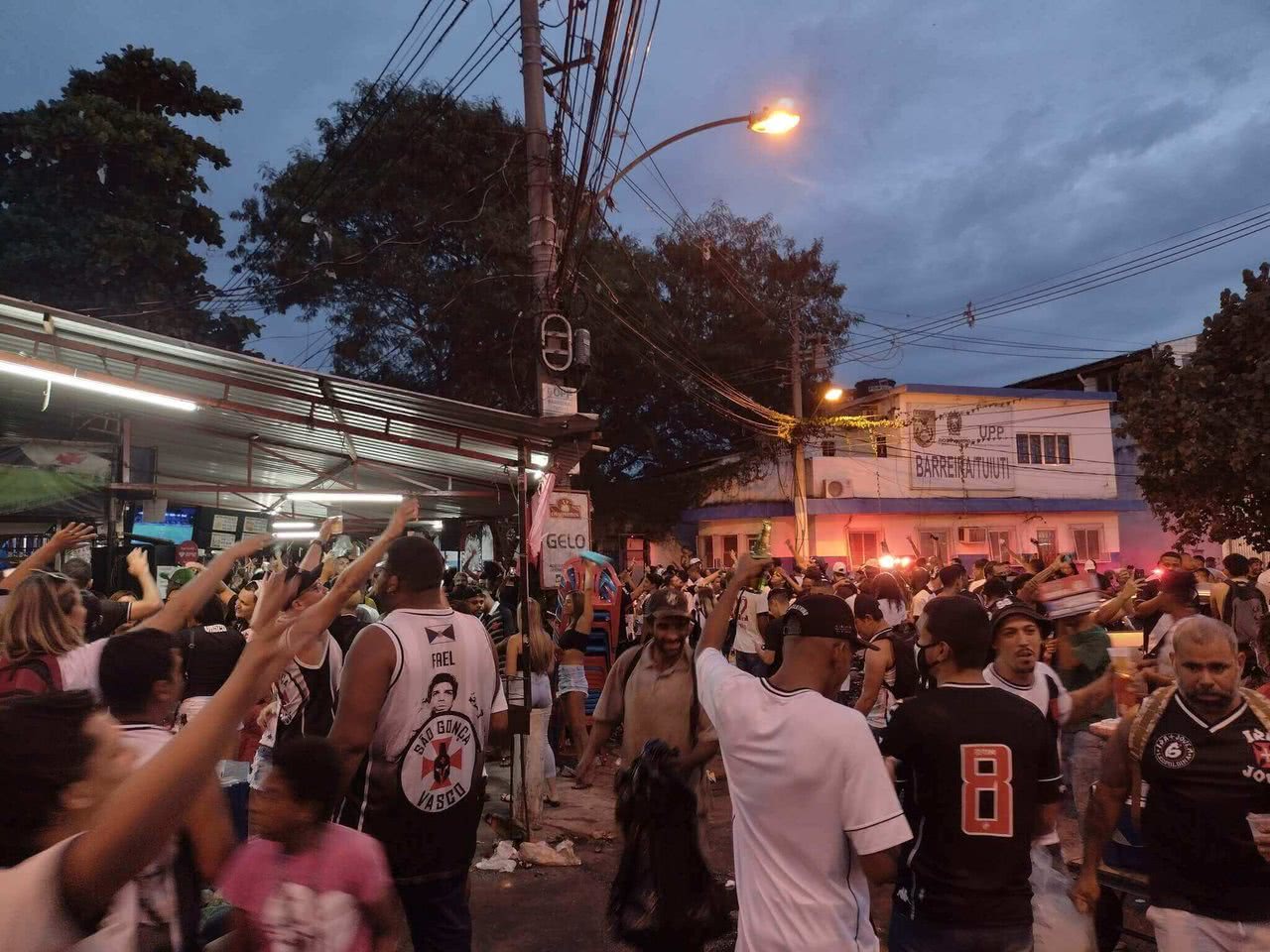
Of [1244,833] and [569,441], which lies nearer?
[1244,833]

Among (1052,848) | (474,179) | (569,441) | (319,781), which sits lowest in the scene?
(1052,848)

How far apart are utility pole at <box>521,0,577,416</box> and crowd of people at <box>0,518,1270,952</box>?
585cm

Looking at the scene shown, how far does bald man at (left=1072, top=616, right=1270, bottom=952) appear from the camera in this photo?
316cm

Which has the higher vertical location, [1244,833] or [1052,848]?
[1244,833]

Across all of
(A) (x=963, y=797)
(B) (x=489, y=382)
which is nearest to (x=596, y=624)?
(A) (x=963, y=797)

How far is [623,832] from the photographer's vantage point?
11.6 feet

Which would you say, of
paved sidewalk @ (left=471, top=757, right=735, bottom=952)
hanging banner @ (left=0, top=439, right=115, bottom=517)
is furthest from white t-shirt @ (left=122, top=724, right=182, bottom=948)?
hanging banner @ (left=0, top=439, right=115, bottom=517)

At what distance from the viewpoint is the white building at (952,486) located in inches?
1275

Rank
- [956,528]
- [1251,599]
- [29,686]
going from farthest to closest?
[956,528], [1251,599], [29,686]

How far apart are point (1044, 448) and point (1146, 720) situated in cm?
3429

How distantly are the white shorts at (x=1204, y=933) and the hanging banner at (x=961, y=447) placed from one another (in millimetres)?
30527

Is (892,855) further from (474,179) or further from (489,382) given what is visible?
(474,179)

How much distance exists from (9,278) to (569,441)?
1835 centimetres

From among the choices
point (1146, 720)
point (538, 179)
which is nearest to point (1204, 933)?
point (1146, 720)
